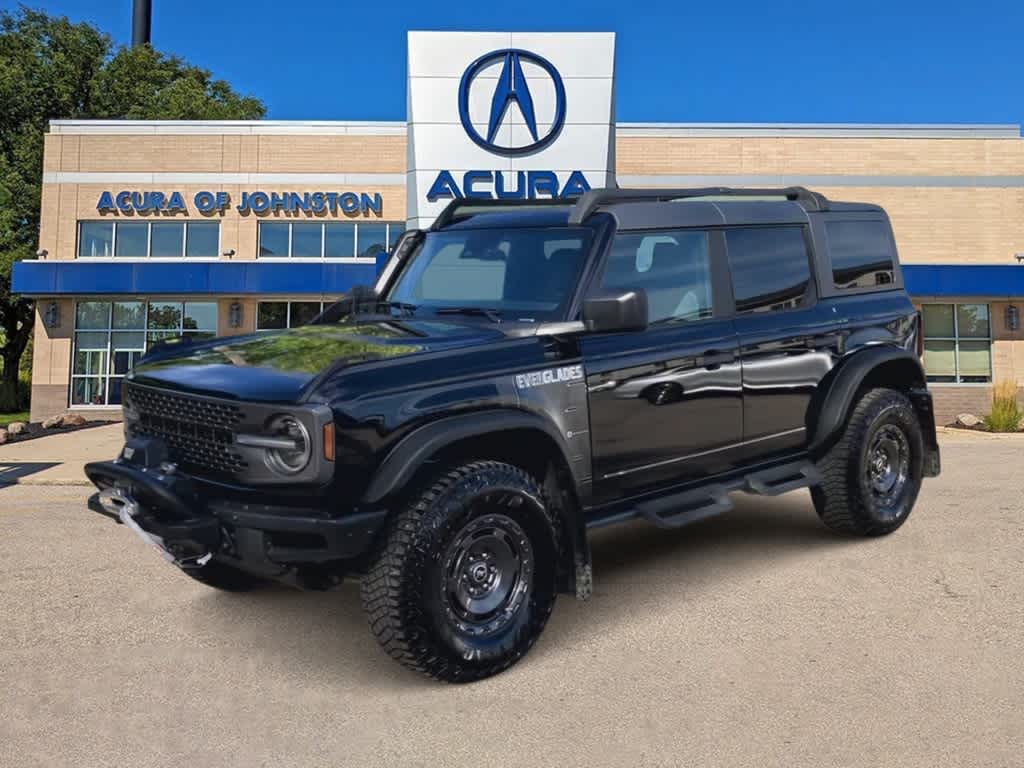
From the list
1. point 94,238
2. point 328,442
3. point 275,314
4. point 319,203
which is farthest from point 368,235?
point 328,442

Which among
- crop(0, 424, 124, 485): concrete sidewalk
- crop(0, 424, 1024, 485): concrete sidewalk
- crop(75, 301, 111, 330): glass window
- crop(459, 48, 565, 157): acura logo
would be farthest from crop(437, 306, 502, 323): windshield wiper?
crop(75, 301, 111, 330): glass window

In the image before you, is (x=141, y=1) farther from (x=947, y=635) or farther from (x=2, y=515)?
(x=947, y=635)

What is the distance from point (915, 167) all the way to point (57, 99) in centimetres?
2844

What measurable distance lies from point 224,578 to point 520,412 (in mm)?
2103

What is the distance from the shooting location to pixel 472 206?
16.9 feet

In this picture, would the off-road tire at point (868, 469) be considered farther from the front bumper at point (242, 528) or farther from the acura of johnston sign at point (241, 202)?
the acura of johnston sign at point (241, 202)

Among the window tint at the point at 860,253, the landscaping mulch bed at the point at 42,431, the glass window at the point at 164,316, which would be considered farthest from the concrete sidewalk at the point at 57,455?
the window tint at the point at 860,253

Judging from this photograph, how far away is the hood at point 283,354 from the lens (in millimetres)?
3289

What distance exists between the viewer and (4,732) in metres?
3.05

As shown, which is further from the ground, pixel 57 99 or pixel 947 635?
pixel 57 99

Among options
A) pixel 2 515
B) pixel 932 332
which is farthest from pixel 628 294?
pixel 932 332

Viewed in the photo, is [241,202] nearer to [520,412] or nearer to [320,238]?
[320,238]

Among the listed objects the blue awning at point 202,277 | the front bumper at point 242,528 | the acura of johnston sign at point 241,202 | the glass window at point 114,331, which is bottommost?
the front bumper at point 242,528

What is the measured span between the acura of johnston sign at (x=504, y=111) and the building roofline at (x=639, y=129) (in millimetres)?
7008
